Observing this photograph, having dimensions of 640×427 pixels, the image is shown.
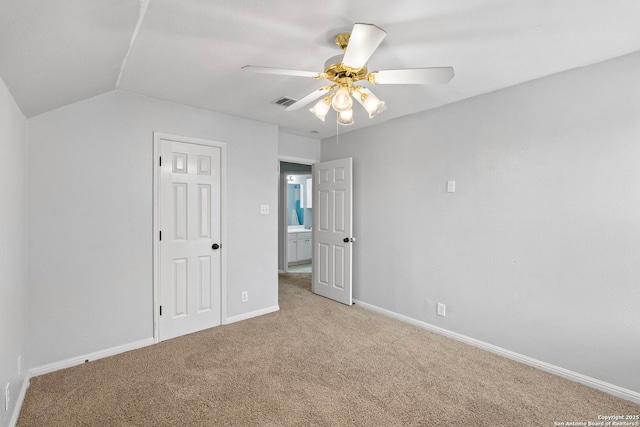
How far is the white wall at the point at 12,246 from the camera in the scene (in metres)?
1.63

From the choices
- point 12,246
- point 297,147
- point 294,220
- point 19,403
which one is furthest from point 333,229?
point 294,220

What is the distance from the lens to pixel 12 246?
1.85 metres

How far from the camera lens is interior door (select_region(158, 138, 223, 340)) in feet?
9.73

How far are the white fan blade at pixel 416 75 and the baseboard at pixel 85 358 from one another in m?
3.01

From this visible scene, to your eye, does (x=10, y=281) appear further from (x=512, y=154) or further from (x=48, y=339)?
(x=512, y=154)

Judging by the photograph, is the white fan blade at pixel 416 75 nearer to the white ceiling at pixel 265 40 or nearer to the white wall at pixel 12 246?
the white ceiling at pixel 265 40

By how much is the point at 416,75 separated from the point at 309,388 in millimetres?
2178

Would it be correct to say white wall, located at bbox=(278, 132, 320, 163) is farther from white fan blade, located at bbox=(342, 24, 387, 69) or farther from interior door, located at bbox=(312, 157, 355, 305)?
white fan blade, located at bbox=(342, 24, 387, 69)

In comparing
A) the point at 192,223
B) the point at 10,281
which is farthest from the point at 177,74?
the point at 10,281

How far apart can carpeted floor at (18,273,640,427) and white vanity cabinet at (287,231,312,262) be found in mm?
3650

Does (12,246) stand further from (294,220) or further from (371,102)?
(294,220)

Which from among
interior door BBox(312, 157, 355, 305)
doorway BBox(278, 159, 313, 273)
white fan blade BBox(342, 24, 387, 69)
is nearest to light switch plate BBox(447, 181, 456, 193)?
interior door BBox(312, 157, 355, 305)

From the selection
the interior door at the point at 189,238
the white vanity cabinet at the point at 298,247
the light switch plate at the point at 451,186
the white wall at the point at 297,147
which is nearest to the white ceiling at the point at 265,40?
the interior door at the point at 189,238

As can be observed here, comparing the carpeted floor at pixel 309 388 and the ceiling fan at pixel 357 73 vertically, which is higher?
the ceiling fan at pixel 357 73
